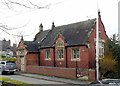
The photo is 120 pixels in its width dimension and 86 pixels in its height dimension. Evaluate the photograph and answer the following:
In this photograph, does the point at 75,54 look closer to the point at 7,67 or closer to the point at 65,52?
the point at 65,52

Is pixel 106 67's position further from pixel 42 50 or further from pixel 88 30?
pixel 42 50

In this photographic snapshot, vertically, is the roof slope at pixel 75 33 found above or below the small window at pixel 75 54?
above

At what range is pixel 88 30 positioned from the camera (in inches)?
1555

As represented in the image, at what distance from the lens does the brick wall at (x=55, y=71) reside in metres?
34.4

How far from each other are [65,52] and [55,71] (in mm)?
4180

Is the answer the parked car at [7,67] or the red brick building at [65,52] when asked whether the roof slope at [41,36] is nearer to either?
the red brick building at [65,52]

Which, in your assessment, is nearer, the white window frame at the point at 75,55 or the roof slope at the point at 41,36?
the white window frame at the point at 75,55

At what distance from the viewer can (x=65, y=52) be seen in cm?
4097

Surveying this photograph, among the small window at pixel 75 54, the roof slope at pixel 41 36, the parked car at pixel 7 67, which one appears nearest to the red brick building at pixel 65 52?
the small window at pixel 75 54

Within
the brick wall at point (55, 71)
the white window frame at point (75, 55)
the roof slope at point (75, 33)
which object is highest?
the roof slope at point (75, 33)

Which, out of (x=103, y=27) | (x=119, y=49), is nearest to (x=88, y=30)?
(x=103, y=27)

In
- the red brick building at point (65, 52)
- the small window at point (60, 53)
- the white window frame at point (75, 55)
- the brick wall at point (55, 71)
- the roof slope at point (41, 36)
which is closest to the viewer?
the brick wall at point (55, 71)

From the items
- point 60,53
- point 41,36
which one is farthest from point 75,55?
point 41,36

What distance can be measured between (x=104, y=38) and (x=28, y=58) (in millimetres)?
12904
